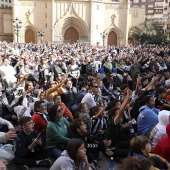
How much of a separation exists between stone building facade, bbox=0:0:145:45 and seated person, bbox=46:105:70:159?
35.4 m

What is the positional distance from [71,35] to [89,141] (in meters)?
40.4

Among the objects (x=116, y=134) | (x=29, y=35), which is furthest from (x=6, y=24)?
(x=116, y=134)

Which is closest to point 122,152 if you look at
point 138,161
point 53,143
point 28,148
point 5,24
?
point 53,143

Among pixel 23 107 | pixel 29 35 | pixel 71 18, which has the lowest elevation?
pixel 23 107

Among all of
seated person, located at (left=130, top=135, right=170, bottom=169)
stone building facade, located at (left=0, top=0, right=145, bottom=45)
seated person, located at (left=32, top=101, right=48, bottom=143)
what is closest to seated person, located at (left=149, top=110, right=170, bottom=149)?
seated person, located at (left=130, top=135, right=170, bottom=169)

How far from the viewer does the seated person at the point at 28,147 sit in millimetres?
4070

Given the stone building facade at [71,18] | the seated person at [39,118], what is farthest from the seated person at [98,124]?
the stone building facade at [71,18]

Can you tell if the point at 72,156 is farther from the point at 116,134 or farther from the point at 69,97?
the point at 69,97

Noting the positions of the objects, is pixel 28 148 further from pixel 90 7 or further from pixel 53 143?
pixel 90 7

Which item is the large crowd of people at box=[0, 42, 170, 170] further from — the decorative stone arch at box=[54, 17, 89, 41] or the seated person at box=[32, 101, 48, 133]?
the decorative stone arch at box=[54, 17, 89, 41]

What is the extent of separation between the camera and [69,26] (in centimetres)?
4188

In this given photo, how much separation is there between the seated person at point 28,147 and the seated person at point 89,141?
0.61m

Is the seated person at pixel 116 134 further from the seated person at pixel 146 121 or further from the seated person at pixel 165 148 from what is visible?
the seated person at pixel 165 148

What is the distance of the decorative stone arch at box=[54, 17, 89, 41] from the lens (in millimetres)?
40625
